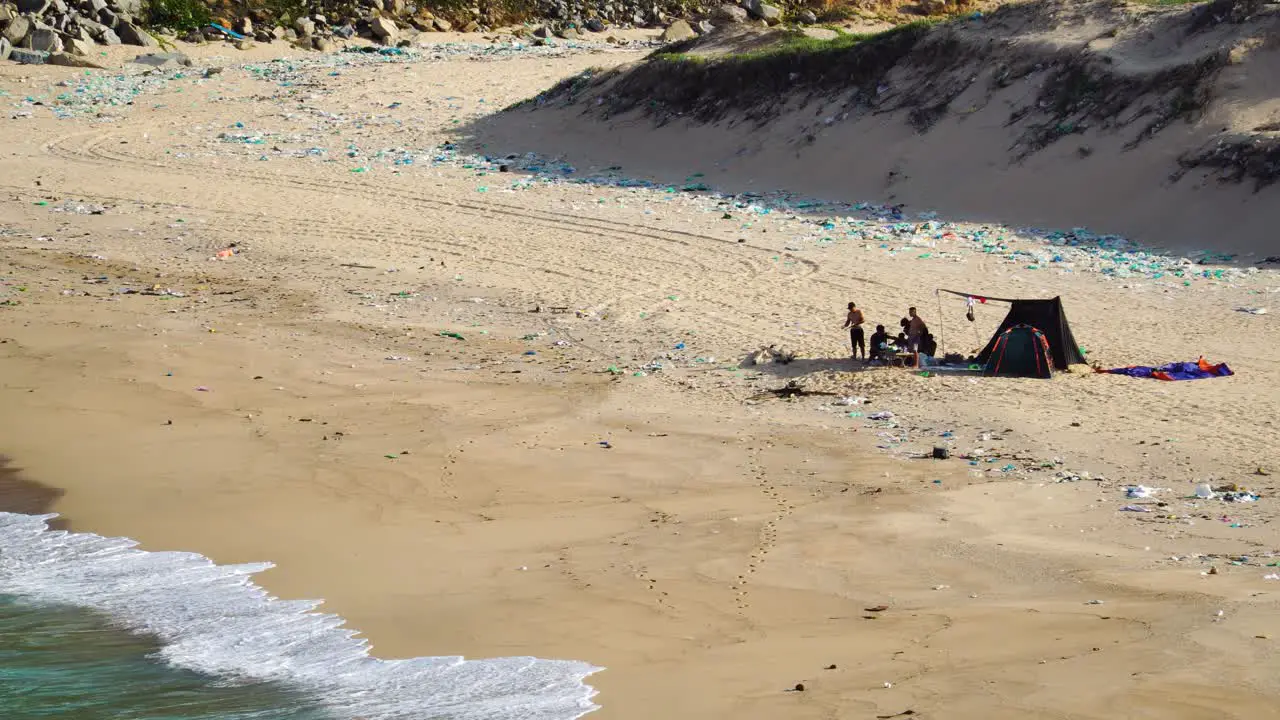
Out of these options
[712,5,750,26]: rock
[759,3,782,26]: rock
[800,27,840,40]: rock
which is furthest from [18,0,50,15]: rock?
[800,27,840,40]: rock

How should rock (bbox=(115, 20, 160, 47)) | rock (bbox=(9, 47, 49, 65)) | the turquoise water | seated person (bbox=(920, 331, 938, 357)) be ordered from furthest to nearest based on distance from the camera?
rock (bbox=(115, 20, 160, 47)) → rock (bbox=(9, 47, 49, 65)) → seated person (bbox=(920, 331, 938, 357)) → the turquoise water

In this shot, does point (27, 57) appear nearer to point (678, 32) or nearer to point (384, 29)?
point (384, 29)

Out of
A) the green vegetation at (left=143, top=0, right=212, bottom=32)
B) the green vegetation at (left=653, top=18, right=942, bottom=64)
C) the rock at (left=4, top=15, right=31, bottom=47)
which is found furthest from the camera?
the green vegetation at (left=143, top=0, right=212, bottom=32)

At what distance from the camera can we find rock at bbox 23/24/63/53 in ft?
98.6

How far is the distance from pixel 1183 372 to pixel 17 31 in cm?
2781

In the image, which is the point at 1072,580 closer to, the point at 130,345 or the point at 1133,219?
the point at 130,345

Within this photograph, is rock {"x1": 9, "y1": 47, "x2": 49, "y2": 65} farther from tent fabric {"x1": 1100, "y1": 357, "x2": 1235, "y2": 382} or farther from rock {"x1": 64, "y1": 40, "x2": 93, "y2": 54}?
tent fabric {"x1": 1100, "y1": 357, "x2": 1235, "y2": 382}

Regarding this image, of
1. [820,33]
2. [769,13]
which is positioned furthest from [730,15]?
[820,33]

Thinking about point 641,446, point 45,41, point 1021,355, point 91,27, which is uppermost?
point 91,27

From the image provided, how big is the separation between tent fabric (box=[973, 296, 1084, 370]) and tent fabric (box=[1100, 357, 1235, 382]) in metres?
0.51

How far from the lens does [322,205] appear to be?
19.9 m

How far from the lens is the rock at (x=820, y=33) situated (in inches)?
1019

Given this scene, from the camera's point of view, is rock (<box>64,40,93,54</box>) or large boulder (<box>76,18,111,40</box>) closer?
rock (<box>64,40,93,54</box>)

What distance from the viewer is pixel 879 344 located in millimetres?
12570
